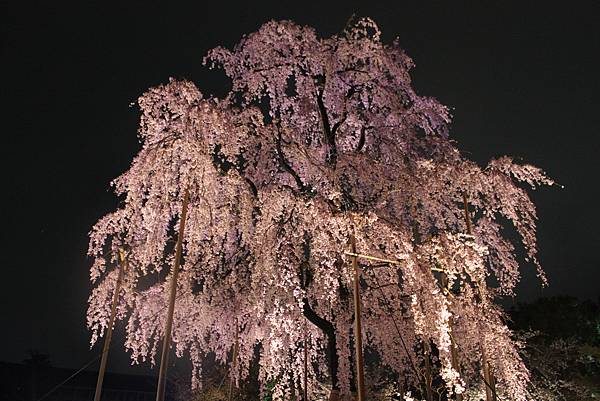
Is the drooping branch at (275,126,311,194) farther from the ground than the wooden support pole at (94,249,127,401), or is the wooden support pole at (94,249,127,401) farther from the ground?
the drooping branch at (275,126,311,194)

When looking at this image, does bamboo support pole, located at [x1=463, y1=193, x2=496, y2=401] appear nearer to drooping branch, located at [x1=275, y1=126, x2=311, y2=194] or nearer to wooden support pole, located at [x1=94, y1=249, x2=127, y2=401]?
drooping branch, located at [x1=275, y1=126, x2=311, y2=194]

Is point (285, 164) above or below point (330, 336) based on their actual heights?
above

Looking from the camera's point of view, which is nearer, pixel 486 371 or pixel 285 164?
pixel 486 371

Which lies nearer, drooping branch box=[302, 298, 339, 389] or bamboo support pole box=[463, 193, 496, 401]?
bamboo support pole box=[463, 193, 496, 401]

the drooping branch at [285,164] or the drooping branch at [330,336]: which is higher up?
the drooping branch at [285,164]

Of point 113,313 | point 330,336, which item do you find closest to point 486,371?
point 330,336

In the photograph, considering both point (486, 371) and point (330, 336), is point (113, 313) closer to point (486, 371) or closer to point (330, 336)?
point (330, 336)

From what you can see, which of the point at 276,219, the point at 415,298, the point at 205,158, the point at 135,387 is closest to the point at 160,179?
the point at 205,158

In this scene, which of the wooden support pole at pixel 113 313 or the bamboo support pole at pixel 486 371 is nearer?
the bamboo support pole at pixel 486 371

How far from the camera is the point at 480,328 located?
27.7 feet

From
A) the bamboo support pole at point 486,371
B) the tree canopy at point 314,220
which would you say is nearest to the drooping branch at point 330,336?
the tree canopy at point 314,220

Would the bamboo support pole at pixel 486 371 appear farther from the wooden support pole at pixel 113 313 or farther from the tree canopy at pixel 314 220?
the wooden support pole at pixel 113 313

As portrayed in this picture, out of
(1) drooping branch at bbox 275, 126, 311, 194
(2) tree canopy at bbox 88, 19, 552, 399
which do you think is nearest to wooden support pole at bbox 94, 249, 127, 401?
(2) tree canopy at bbox 88, 19, 552, 399

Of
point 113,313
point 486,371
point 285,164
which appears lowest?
point 486,371
